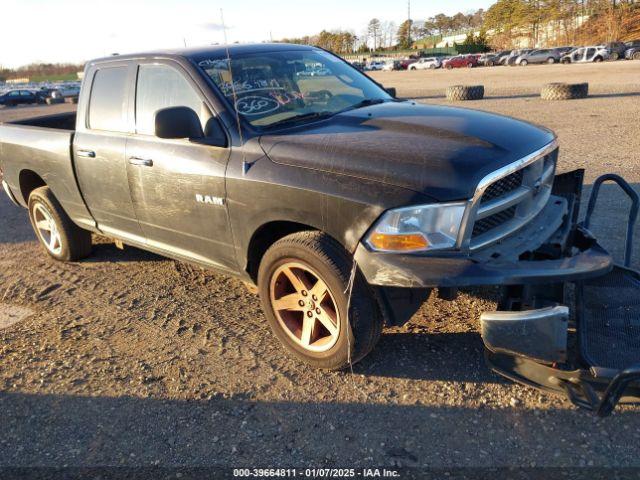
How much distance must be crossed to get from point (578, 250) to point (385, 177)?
1.45m

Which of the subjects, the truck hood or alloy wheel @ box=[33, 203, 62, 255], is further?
alloy wheel @ box=[33, 203, 62, 255]

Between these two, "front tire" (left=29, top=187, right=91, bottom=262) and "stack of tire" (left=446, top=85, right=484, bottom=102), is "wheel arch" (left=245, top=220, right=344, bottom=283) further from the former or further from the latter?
"stack of tire" (left=446, top=85, right=484, bottom=102)

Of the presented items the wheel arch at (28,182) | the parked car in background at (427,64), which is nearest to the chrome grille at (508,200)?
the wheel arch at (28,182)

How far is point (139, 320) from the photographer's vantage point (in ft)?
13.9

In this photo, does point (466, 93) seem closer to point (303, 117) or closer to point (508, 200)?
point (303, 117)

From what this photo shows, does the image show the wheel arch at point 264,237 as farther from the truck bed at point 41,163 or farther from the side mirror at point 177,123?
the truck bed at point 41,163

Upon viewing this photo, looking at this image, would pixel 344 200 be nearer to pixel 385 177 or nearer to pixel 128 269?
pixel 385 177

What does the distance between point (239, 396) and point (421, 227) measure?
4.83ft

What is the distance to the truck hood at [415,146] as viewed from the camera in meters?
2.75

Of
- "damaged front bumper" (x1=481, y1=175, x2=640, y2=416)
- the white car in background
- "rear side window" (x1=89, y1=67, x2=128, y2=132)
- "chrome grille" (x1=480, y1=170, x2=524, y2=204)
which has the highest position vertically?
the white car in background

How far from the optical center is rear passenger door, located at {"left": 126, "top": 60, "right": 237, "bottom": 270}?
3.60 metres

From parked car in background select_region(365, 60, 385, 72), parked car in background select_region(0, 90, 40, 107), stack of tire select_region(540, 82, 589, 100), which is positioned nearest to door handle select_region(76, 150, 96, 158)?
stack of tire select_region(540, 82, 589, 100)

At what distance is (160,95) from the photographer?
402 cm

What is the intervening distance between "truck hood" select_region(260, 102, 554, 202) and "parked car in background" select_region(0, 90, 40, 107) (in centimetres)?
4420
